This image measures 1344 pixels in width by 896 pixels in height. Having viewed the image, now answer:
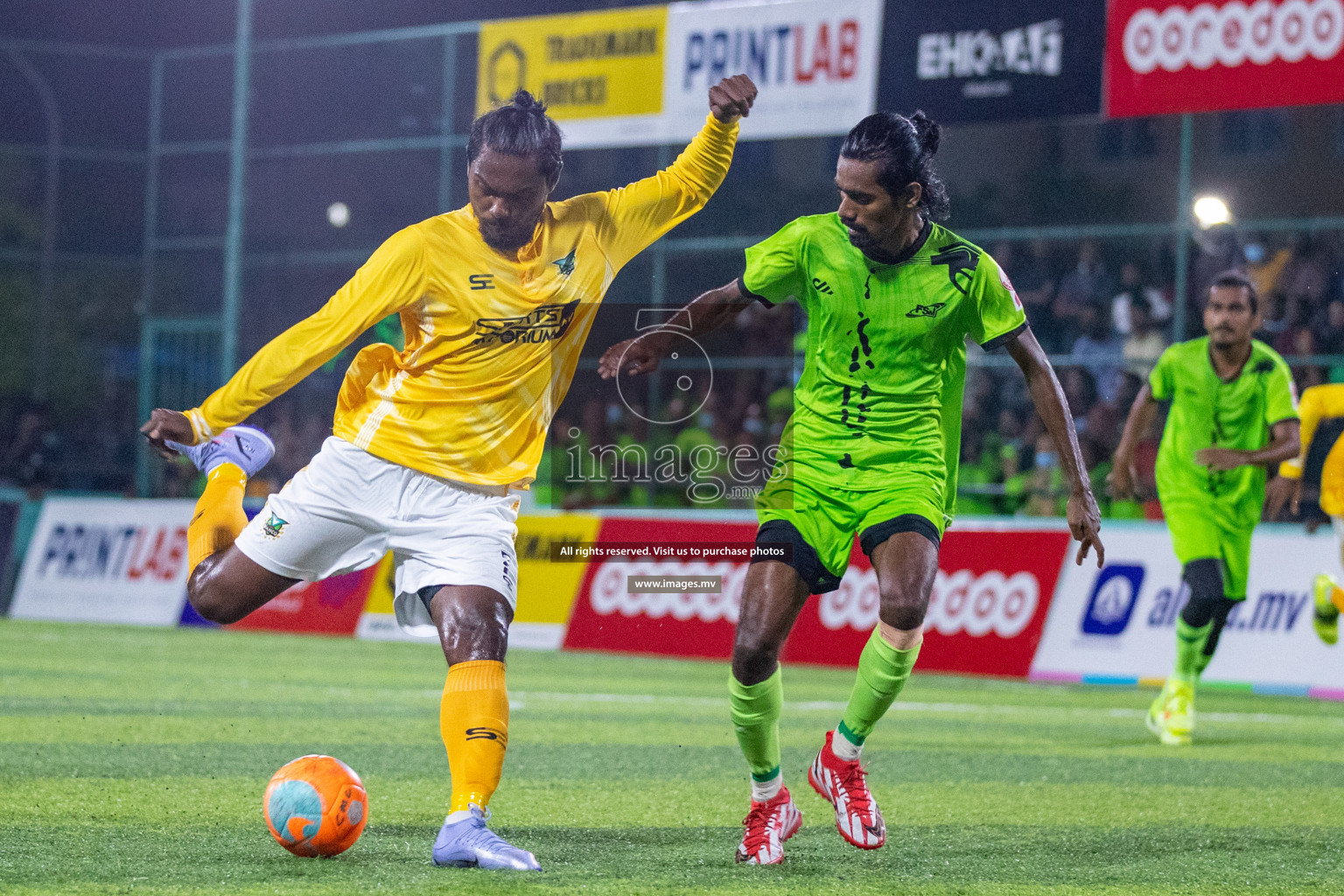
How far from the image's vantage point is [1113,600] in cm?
1349

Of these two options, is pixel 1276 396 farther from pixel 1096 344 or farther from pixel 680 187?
pixel 1096 344

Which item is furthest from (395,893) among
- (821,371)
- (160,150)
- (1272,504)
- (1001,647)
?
(160,150)

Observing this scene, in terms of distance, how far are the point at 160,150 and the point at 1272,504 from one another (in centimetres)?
1676

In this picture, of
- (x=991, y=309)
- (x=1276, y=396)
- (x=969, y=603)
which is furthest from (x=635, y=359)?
(x=969, y=603)

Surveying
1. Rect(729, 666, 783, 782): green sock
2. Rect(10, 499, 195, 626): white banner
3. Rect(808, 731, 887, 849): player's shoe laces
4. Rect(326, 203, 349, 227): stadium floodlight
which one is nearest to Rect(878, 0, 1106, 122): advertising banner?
Rect(10, 499, 195, 626): white banner

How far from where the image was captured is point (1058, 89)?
15.8 m

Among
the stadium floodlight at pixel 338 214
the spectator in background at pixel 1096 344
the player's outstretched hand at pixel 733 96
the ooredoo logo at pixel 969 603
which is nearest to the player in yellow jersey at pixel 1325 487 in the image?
the ooredoo logo at pixel 969 603

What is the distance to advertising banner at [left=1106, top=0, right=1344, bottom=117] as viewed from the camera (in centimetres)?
1434

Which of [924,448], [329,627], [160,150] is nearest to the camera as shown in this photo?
[924,448]

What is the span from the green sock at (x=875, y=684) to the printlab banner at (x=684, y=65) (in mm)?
11690

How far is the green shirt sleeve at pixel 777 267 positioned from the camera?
5754 millimetres

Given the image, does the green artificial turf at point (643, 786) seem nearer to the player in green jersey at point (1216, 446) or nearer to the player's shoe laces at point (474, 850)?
the player's shoe laces at point (474, 850)

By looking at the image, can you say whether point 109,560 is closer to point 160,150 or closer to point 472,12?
point 160,150

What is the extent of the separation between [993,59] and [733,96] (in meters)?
10.8
